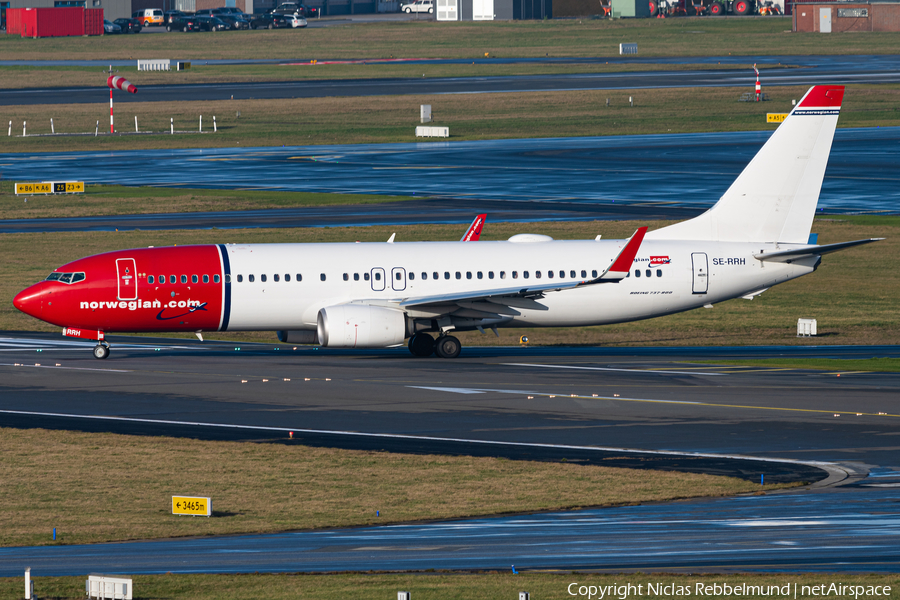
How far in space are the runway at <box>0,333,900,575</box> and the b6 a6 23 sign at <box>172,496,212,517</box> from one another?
5.99 ft

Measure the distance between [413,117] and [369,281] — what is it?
282 ft

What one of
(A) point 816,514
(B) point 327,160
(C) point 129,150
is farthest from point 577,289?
(C) point 129,150

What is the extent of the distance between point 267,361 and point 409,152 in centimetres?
6492

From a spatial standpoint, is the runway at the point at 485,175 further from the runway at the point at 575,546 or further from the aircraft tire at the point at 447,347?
A: the runway at the point at 575,546

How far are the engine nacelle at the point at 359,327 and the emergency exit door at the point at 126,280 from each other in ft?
21.7

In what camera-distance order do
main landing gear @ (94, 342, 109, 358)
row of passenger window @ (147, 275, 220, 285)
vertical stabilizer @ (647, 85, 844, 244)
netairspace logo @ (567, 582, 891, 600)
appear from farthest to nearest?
vertical stabilizer @ (647, 85, 844, 244) → main landing gear @ (94, 342, 109, 358) → row of passenger window @ (147, 275, 220, 285) → netairspace logo @ (567, 582, 891, 600)

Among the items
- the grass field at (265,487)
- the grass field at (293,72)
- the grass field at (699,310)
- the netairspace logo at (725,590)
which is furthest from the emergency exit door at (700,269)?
the grass field at (293,72)

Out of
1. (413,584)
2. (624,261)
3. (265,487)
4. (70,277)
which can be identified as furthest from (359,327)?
(413,584)

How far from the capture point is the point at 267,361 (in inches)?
1907

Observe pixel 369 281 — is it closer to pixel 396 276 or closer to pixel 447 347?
pixel 396 276

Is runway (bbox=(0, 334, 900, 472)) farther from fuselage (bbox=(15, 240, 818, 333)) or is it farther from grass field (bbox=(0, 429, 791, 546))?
grass field (bbox=(0, 429, 791, 546))

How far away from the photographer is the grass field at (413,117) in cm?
12088

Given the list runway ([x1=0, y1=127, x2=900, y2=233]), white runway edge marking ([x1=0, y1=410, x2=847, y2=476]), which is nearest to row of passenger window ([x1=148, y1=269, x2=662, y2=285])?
white runway edge marking ([x1=0, y1=410, x2=847, y2=476])

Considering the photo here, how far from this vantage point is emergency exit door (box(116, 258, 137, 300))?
154 feet
